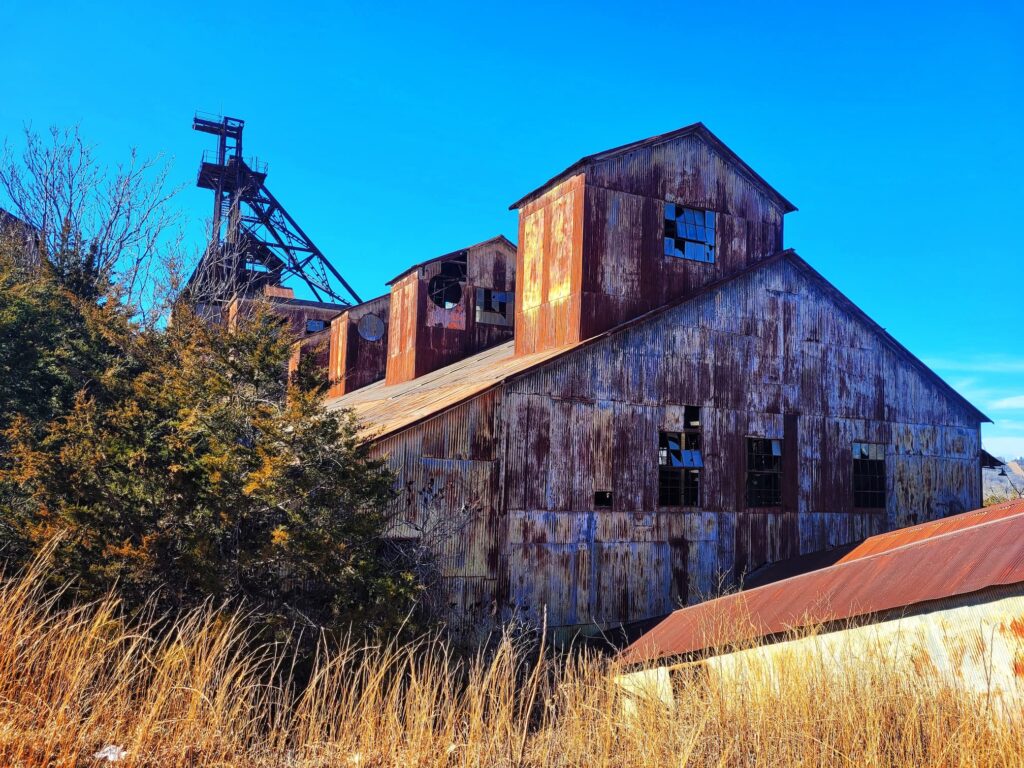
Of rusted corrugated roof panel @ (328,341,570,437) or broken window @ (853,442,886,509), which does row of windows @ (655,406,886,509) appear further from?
rusted corrugated roof panel @ (328,341,570,437)

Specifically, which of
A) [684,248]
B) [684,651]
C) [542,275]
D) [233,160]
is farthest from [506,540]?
[233,160]

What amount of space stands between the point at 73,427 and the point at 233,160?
105ft

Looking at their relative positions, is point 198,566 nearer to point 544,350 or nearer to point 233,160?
point 544,350

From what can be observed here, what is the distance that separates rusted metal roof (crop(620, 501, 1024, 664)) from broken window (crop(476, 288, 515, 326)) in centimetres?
1442

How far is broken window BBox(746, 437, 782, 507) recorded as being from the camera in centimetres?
1562

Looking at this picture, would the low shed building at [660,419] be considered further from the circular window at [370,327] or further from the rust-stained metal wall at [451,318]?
the circular window at [370,327]

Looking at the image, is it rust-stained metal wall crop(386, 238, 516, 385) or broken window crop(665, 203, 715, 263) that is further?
rust-stained metal wall crop(386, 238, 516, 385)

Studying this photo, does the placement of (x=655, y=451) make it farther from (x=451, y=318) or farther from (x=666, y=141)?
(x=451, y=318)

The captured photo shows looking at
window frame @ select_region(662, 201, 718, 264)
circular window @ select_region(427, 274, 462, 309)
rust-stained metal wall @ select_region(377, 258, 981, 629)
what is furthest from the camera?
circular window @ select_region(427, 274, 462, 309)

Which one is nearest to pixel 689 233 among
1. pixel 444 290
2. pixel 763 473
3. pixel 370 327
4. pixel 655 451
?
pixel 655 451

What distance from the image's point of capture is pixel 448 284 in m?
25.2

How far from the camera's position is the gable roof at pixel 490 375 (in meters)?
13.2

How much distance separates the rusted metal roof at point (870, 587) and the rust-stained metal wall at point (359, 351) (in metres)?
19.2

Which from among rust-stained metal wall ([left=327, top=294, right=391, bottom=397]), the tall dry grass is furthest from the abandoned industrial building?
rust-stained metal wall ([left=327, top=294, right=391, bottom=397])
